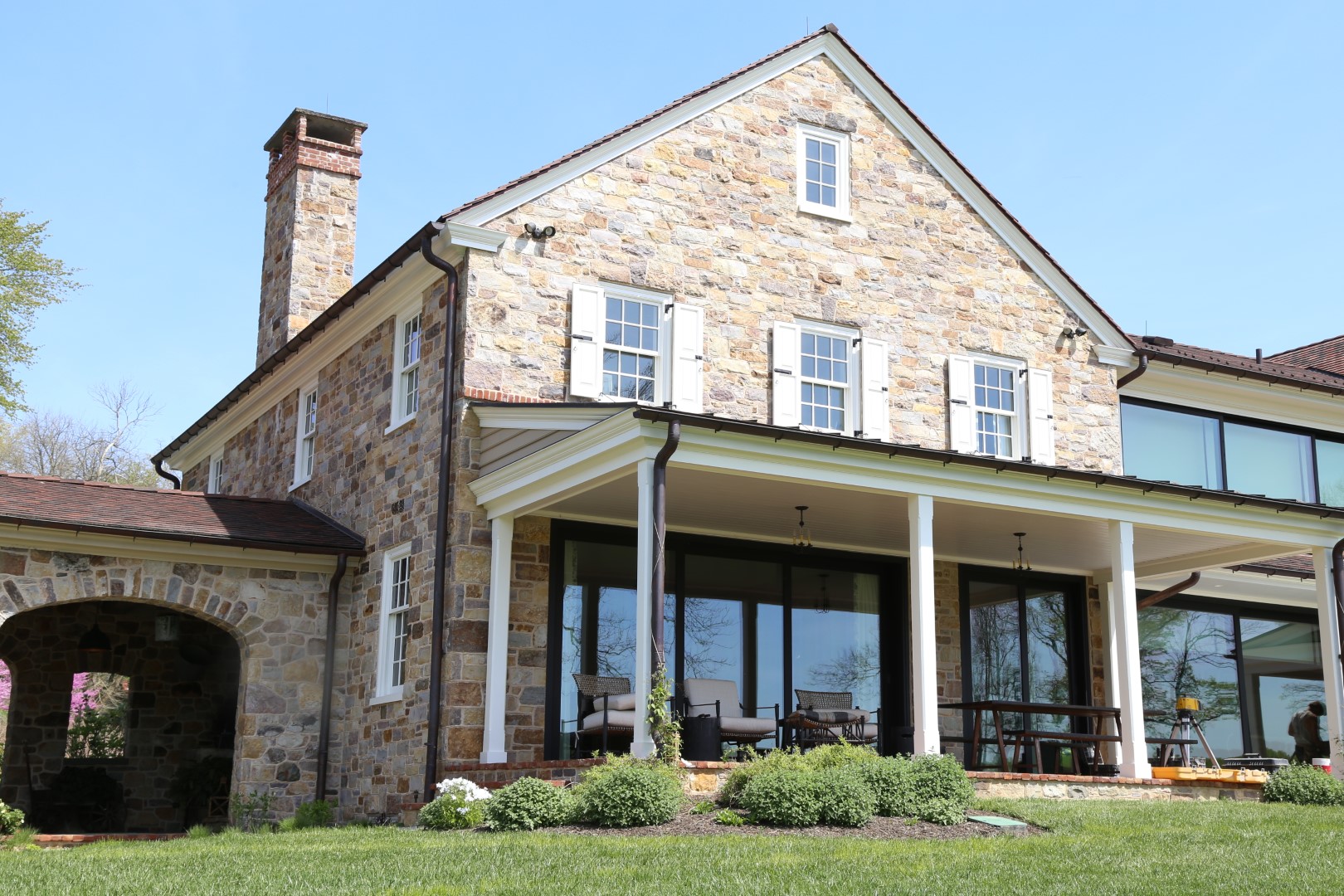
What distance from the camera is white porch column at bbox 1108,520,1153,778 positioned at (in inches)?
502

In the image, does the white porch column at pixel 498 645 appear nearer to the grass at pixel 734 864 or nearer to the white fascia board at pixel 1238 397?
the grass at pixel 734 864

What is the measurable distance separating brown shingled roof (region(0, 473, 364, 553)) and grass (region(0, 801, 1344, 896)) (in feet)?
13.2

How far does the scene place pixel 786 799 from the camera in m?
9.66

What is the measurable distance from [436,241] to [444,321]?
2.57ft

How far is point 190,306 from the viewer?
4038cm

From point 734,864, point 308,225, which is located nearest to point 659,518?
point 734,864

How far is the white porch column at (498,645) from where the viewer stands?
1282 cm

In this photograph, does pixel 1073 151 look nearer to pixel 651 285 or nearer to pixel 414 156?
pixel 651 285

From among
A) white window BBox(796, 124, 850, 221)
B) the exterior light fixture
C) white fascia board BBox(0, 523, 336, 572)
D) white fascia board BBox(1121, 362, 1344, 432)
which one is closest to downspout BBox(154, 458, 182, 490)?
white fascia board BBox(0, 523, 336, 572)

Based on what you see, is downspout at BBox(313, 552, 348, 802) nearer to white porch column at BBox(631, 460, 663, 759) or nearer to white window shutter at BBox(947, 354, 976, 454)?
white porch column at BBox(631, 460, 663, 759)

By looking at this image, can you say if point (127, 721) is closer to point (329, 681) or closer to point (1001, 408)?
point (329, 681)

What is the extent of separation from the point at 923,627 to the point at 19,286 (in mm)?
21874

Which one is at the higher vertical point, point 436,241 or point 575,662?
point 436,241

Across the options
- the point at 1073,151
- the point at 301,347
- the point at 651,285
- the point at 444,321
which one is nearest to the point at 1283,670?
the point at 1073,151
